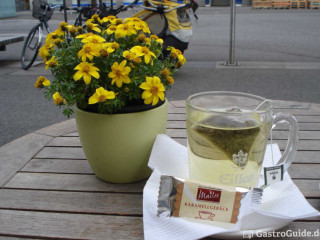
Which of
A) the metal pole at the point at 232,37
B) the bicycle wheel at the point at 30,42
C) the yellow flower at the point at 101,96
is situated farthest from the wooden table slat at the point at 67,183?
the bicycle wheel at the point at 30,42

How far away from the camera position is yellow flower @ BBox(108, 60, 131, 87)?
0.73m

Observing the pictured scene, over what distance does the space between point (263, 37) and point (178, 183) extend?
662 cm

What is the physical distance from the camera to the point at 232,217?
2.07 feet

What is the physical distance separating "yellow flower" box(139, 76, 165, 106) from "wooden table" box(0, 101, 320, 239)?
208 mm

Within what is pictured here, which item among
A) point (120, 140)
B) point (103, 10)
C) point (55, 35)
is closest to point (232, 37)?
point (103, 10)

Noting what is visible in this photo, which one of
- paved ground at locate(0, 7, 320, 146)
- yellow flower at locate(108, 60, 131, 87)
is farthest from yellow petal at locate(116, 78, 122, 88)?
paved ground at locate(0, 7, 320, 146)

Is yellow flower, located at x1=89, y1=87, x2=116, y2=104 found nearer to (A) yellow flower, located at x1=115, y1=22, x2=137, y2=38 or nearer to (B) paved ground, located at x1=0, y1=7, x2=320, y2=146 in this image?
(A) yellow flower, located at x1=115, y1=22, x2=137, y2=38

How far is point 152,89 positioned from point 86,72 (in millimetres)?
132

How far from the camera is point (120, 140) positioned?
2.59 ft

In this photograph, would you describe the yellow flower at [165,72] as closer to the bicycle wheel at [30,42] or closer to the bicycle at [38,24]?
the bicycle wheel at [30,42]

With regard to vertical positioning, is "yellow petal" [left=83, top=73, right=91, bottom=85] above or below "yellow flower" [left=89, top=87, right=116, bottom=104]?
above

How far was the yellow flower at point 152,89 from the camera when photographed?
0.74 m

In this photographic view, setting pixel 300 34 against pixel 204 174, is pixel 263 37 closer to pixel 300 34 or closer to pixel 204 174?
pixel 300 34

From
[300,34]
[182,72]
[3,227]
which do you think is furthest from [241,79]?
[300,34]
